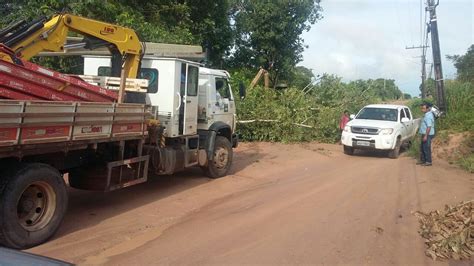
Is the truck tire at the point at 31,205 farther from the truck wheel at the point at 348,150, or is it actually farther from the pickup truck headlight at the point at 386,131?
the truck wheel at the point at 348,150

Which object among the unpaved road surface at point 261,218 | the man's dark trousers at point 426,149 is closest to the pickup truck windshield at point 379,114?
the man's dark trousers at point 426,149

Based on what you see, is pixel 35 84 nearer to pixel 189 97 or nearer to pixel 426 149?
pixel 189 97

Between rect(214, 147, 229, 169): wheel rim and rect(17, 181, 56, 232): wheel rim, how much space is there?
5029 millimetres

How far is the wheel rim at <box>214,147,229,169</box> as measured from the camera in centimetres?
1063

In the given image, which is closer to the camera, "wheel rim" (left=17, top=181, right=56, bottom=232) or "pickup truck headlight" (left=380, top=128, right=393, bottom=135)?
"wheel rim" (left=17, top=181, right=56, bottom=232)

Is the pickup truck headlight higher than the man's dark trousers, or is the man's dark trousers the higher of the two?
the pickup truck headlight

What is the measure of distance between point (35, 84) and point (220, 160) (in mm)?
5304

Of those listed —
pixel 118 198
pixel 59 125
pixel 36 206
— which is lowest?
pixel 118 198

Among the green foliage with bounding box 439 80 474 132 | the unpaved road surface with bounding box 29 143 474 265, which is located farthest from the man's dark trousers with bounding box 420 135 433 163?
the green foliage with bounding box 439 80 474 132

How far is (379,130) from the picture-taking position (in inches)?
584

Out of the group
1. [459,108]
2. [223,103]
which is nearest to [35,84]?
[223,103]

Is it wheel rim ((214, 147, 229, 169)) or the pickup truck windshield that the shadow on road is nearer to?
wheel rim ((214, 147, 229, 169))

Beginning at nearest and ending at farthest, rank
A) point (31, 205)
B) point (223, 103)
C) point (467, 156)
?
1. point (31, 205)
2. point (223, 103)
3. point (467, 156)

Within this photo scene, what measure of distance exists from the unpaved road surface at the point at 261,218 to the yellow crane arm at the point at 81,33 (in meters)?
2.45
